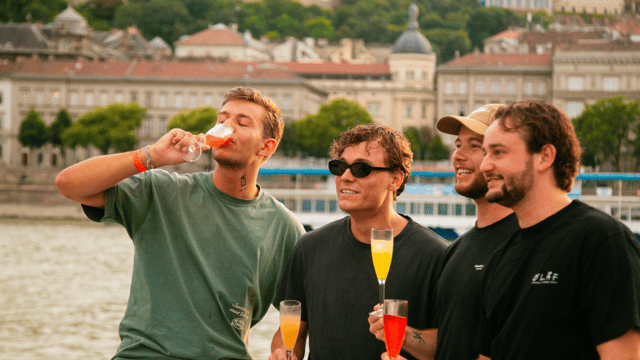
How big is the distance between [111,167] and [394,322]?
3.62 feet

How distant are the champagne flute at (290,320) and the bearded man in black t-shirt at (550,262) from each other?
25.4 inches

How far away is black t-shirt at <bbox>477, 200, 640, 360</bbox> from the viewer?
2.35m

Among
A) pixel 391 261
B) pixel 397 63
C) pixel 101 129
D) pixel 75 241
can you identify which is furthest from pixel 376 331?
pixel 397 63

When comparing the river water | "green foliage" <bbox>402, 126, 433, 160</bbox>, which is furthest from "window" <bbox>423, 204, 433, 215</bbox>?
"green foliage" <bbox>402, 126, 433, 160</bbox>

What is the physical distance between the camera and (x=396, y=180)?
3297mm

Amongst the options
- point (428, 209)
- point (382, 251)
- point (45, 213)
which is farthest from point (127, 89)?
point (382, 251)

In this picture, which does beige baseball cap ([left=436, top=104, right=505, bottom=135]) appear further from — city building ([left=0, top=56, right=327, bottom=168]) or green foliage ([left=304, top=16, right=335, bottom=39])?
green foliage ([left=304, top=16, right=335, bottom=39])

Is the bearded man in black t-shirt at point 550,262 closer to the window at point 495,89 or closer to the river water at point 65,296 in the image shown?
the river water at point 65,296

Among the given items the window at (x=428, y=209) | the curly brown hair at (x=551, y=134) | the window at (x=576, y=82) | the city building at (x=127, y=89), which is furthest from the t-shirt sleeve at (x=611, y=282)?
the window at (x=576, y=82)

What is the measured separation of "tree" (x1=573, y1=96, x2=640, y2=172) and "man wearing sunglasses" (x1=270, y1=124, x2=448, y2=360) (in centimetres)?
5075

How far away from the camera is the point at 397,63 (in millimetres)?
84250

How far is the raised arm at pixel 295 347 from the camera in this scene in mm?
3219

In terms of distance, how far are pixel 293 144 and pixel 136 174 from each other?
5759 cm

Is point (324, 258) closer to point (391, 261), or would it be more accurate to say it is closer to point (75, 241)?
point (391, 261)
